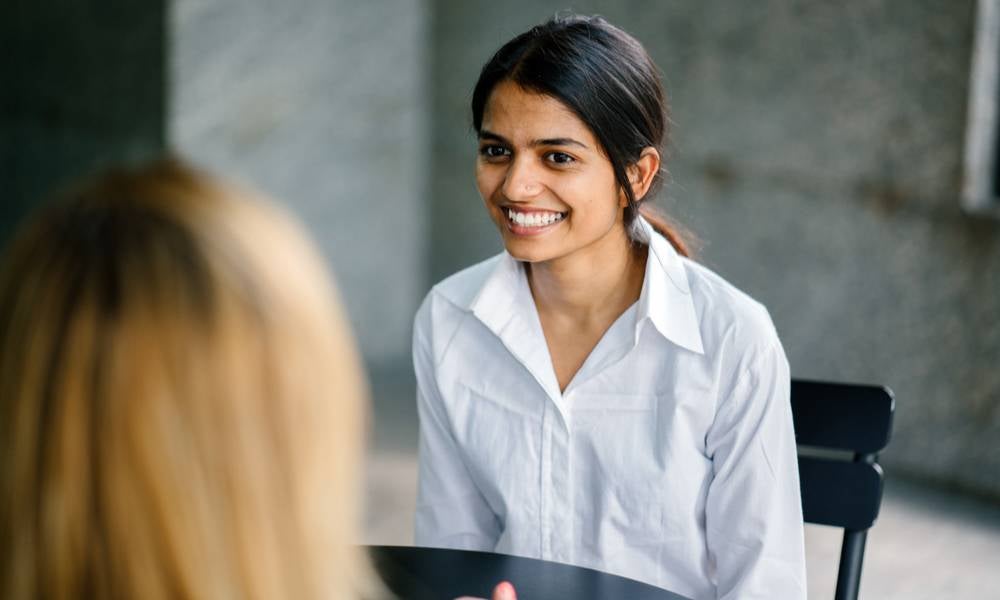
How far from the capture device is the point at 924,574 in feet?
10.9

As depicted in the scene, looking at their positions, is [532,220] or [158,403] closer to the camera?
[158,403]

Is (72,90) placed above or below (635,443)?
above

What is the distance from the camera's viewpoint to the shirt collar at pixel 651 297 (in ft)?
5.82

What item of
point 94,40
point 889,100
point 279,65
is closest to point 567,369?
point 889,100

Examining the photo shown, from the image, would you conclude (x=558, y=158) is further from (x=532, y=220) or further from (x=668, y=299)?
(x=668, y=299)

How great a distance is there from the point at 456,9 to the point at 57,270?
476cm

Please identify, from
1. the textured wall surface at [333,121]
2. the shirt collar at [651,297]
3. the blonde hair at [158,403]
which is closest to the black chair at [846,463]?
the shirt collar at [651,297]

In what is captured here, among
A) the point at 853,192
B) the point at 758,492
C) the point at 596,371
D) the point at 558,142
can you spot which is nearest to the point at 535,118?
the point at 558,142

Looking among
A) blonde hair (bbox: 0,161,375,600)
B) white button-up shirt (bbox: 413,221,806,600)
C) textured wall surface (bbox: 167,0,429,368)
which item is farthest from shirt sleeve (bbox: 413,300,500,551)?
textured wall surface (bbox: 167,0,429,368)

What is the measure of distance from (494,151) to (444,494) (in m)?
0.52

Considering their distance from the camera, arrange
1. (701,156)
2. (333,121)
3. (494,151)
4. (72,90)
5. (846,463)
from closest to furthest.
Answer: (846,463) → (494,151) → (701,156) → (333,121) → (72,90)

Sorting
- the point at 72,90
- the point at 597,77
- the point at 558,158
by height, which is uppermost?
the point at 72,90

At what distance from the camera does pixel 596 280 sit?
76.0 inches

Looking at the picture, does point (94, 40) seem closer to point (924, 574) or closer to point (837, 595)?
point (924, 574)
